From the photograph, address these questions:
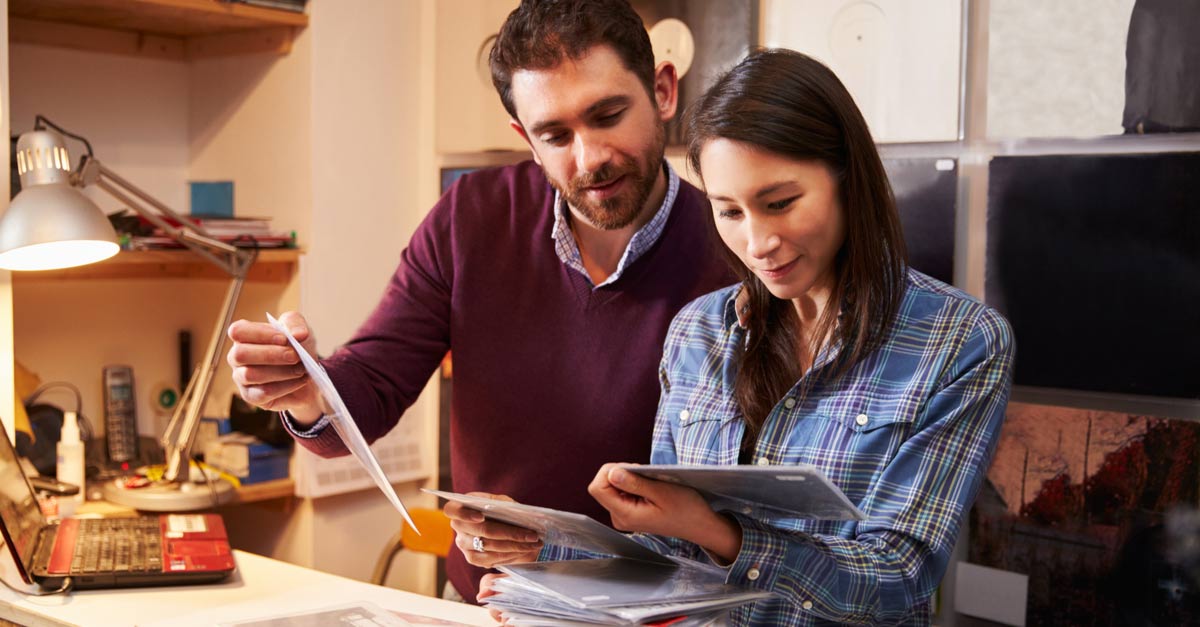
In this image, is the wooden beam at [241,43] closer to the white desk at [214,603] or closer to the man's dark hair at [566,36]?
the man's dark hair at [566,36]

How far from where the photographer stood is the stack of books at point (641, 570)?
1.11 meters

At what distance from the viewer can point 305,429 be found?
67.8 inches

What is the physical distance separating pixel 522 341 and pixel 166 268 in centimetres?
163

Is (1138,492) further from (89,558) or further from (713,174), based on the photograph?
(89,558)

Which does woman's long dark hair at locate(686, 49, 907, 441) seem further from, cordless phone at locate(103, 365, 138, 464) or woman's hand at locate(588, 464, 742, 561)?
cordless phone at locate(103, 365, 138, 464)

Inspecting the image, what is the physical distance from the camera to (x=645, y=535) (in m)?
1.54

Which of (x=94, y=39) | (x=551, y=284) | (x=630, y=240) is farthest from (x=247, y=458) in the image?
(x=630, y=240)

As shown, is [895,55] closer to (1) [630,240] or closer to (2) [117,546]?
(1) [630,240]

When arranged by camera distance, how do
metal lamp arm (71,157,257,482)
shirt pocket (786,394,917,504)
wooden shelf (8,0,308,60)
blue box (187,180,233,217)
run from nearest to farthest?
shirt pocket (786,394,917,504), metal lamp arm (71,157,257,482), wooden shelf (8,0,308,60), blue box (187,180,233,217)

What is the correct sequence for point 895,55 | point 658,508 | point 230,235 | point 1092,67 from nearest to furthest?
point 658,508 → point 1092,67 → point 895,55 → point 230,235

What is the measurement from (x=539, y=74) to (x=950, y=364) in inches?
30.1

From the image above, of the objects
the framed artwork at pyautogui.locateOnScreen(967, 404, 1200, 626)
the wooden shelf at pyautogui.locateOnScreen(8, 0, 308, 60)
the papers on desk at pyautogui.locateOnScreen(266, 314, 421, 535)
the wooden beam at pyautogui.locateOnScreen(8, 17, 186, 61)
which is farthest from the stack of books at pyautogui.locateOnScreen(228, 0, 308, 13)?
the framed artwork at pyautogui.locateOnScreen(967, 404, 1200, 626)

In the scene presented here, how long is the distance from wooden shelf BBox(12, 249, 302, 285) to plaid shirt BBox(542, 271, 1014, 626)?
1.64m

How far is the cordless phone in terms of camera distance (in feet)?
9.59
